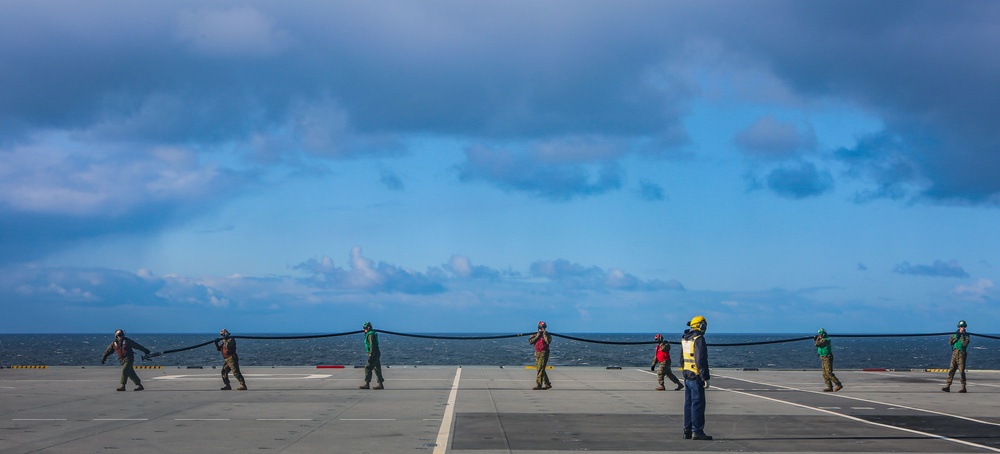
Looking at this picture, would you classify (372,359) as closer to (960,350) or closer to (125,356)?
(125,356)

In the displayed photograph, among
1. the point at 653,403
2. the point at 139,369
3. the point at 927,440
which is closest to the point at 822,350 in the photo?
the point at 653,403

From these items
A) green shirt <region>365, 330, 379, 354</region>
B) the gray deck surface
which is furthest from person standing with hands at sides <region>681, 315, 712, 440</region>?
green shirt <region>365, 330, 379, 354</region>

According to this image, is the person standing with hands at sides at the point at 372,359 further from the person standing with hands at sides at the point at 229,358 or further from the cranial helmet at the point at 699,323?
the cranial helmet at the point at 699,323

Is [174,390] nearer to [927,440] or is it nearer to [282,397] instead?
[282,397]

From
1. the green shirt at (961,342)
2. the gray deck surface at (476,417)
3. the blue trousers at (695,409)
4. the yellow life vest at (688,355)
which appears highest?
the green shirt at (961,342)

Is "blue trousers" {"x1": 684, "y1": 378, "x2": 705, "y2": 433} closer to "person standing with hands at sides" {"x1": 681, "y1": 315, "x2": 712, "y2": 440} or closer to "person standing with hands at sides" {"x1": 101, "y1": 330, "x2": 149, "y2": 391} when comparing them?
"person standing with hands at sides" {"x1": 681, "y1": 315, "x2": 712, "y2": 440}

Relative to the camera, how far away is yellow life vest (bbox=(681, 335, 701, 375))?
16.5m

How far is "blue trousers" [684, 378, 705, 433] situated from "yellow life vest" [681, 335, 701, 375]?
0.28 m

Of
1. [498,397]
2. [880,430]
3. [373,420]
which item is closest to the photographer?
[880,430]

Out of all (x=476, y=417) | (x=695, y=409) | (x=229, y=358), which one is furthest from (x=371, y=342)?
(x=695, y=409)

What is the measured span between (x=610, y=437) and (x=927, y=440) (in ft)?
18.2

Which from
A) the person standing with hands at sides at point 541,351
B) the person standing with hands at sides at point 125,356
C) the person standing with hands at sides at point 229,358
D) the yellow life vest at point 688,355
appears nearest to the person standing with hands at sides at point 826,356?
the person standing with hands at sides at point 541,351

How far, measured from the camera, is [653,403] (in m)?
24.2

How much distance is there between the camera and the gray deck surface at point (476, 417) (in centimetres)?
1540
